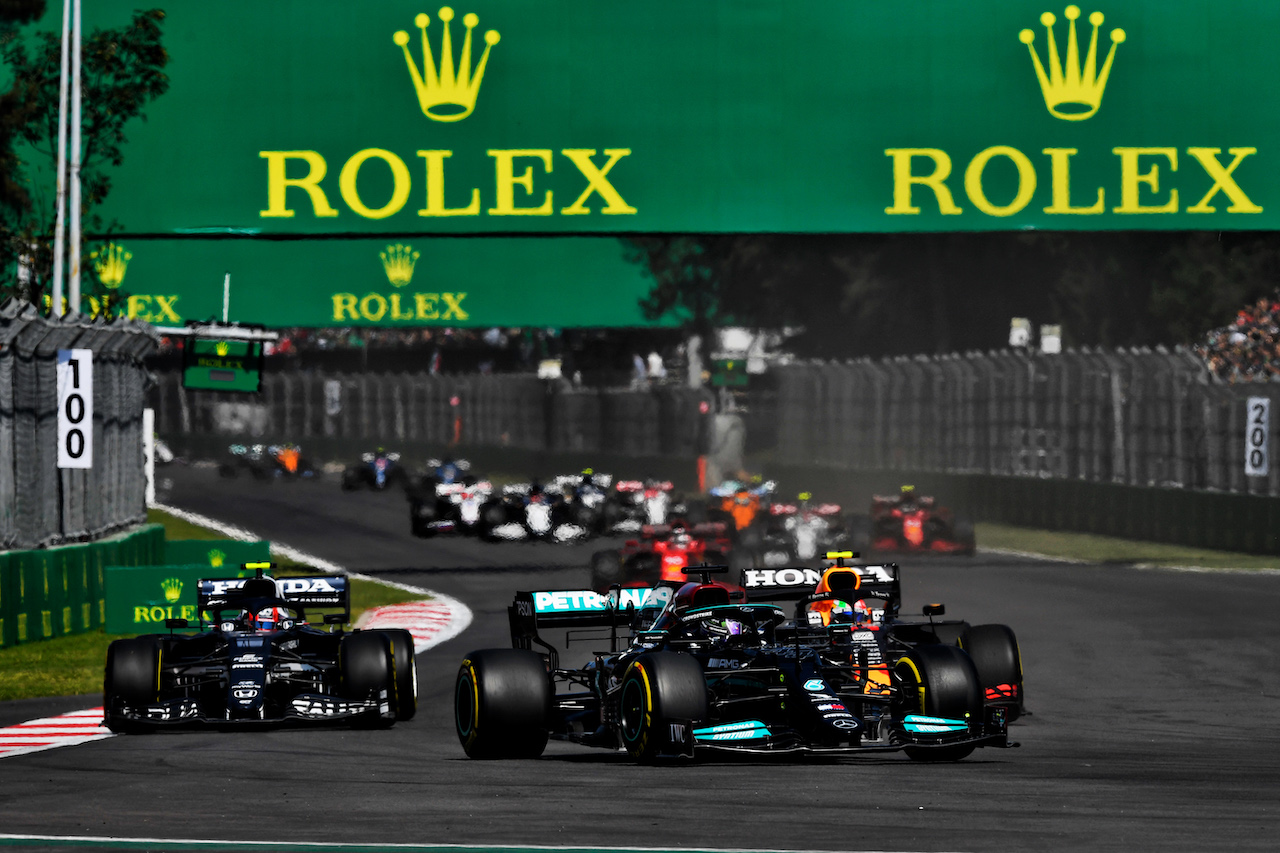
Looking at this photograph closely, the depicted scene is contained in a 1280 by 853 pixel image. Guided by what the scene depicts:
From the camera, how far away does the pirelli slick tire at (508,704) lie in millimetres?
13617

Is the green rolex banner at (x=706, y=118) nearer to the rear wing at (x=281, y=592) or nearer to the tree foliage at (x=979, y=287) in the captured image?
the rear wing at (x=281, y=592)

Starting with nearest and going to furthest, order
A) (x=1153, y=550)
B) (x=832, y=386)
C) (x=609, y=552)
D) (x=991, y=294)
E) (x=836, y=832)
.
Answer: (x=836, y=832)
(x=609, y=552)
(x=1153, y=550)
(x=832, y=386)
(x=991, y=294)

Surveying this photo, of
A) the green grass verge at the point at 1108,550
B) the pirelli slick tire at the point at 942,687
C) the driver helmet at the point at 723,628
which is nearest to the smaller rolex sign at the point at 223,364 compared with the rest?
the green grass verge at the point at 1108,550

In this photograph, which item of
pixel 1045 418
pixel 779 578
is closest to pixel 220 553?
pixel 779 578

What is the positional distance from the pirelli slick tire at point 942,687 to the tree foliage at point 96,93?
19646mm

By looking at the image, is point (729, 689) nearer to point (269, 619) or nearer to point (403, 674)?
point (403, 674)

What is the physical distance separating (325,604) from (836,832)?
7868 mm

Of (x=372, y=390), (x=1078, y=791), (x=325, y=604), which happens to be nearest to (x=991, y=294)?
(x=372, y=390)

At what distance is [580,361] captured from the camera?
3319 inches

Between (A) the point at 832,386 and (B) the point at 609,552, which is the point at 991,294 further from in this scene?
(B) the point at 609,552

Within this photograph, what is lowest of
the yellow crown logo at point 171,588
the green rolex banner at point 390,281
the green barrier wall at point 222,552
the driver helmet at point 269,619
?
the yellow crown logo at point 171,588

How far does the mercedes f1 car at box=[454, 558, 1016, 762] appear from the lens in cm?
1256

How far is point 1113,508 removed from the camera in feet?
131

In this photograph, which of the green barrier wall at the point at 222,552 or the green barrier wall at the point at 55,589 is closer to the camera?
the green barrier wall at the point at 55,589
